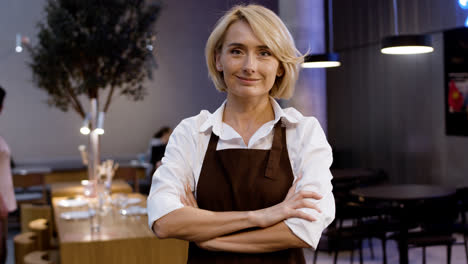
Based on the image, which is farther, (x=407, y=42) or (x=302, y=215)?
(x=407, y=42)

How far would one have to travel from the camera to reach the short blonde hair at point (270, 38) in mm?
1504

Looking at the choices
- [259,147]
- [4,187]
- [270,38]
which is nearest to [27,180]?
[4,187]

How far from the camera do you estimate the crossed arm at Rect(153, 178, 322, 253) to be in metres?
1.46

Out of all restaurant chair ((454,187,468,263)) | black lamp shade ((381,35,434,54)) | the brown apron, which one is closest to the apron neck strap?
the brown apron

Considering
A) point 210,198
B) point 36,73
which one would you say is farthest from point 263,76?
point 36,73

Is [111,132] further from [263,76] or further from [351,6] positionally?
[263,76]

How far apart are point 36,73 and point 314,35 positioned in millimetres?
3780

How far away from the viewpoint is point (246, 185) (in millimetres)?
1529

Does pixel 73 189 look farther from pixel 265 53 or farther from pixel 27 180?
pixel 265 53

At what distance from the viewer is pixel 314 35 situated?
6930 mm

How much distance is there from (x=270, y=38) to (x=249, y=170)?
37 cm

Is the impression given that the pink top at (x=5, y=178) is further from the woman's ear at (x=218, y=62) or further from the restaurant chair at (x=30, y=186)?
the restaurant chair at (x=30, y=186)

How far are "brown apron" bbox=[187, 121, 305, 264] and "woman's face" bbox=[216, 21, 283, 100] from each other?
0.13 meters

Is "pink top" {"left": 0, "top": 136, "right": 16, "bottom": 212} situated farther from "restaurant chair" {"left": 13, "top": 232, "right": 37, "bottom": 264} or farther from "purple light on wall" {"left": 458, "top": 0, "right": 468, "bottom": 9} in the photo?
"purple light on wall" {"left": 458, "top": 0, "right": 468, "bottom": 9}
